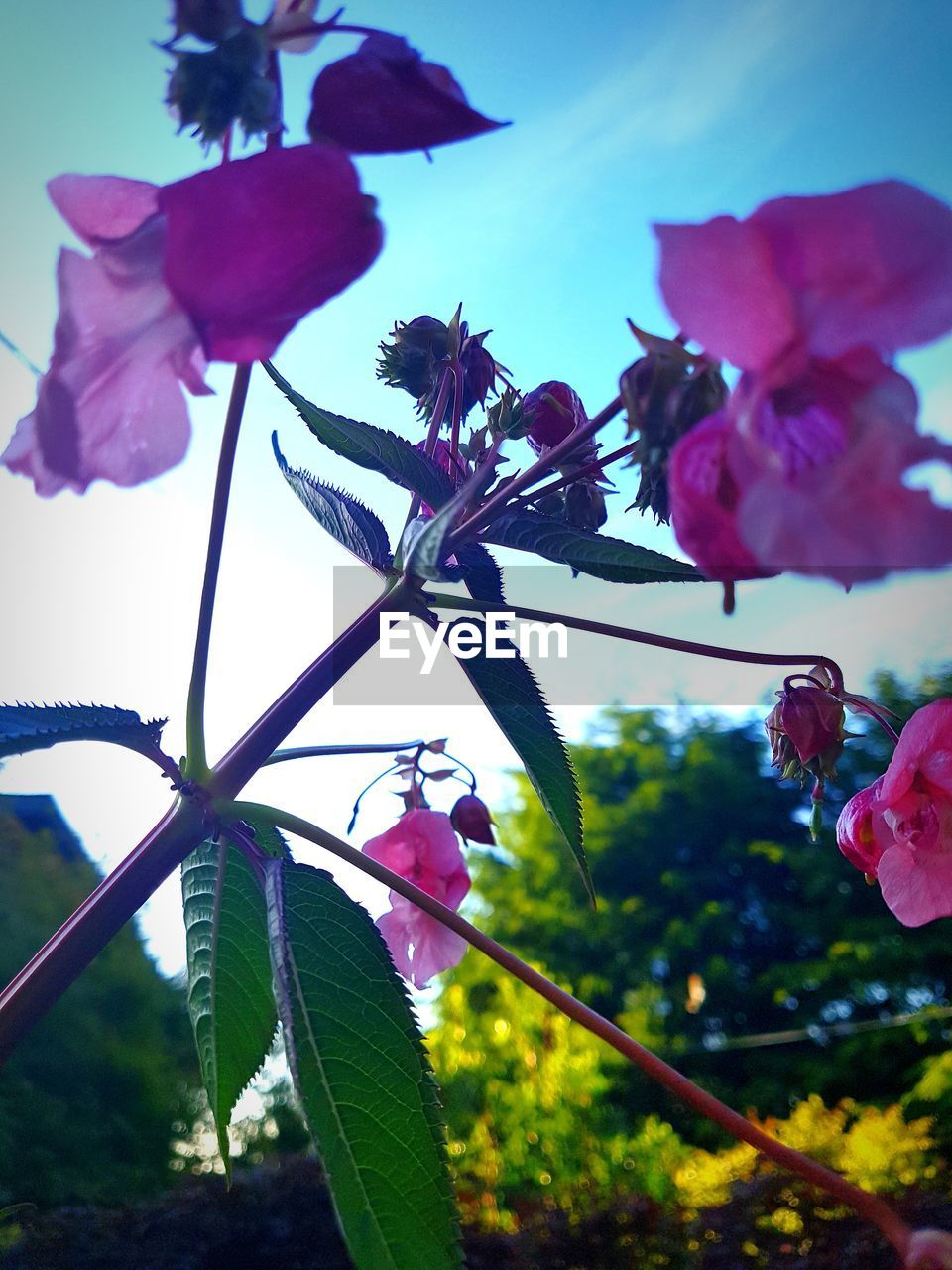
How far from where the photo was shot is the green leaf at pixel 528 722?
0.26m

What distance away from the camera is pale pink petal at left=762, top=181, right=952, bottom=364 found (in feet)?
0.43

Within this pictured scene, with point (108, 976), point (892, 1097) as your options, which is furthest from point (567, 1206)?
point (892, 1097)

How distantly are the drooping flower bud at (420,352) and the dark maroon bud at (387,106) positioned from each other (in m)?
0.20

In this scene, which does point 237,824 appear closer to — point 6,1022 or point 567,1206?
point 6,1022

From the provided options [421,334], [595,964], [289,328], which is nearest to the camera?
[289,328]

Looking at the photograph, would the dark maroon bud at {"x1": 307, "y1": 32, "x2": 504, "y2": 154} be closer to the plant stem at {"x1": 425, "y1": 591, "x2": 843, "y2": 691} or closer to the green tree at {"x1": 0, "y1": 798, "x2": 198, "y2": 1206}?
the plant stem at {"x1": 425, "y1": 591, "x2": 843, "y2": 691}

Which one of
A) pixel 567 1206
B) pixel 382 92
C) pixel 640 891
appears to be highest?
pixel 382 92

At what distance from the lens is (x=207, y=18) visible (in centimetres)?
16

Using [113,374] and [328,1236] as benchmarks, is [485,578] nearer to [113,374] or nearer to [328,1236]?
[113,374]

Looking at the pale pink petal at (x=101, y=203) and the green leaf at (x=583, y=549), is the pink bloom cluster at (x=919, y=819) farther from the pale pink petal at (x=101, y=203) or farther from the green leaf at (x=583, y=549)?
the pale pink petal at (x=101, y=203)

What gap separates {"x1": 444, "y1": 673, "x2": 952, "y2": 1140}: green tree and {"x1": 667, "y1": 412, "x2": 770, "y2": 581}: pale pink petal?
350 centimetres

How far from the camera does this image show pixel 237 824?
0.23 m

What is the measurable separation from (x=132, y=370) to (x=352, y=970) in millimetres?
129

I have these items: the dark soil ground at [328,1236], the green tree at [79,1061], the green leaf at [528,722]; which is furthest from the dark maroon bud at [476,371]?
the green tree at [79,1061]
